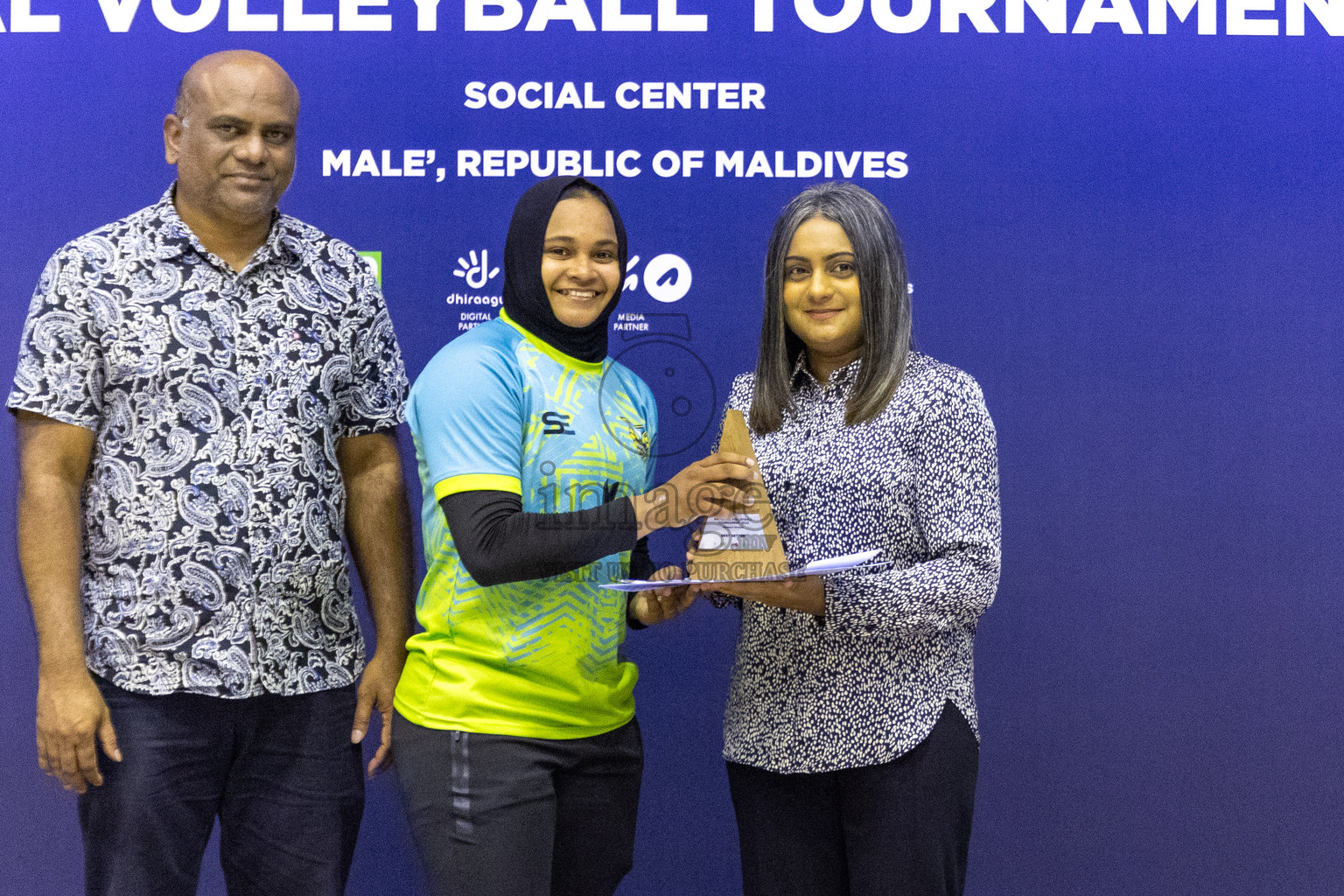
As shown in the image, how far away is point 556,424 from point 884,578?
557 mm

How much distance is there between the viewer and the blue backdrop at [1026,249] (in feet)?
8.94

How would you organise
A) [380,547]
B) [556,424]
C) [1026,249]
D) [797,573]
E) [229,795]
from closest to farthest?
[797,573] < [556,424] < [229,795] < [380,547] < [1026,249]

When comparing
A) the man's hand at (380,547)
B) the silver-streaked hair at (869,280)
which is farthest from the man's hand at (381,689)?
the silver-streaked hair at (869,280)

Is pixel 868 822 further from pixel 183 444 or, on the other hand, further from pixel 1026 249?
pixel 1026 249

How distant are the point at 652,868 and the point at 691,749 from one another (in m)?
0.32

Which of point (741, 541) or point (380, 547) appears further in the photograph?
point (380, 547)

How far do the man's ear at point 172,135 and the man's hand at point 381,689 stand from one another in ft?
3.12

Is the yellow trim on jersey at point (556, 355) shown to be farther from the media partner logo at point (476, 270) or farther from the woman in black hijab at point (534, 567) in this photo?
the media partner logo at point (476, 270)

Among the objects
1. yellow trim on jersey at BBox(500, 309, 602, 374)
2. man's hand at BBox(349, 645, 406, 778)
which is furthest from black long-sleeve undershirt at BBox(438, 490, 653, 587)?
man's hand at BBox(349, 645, 406, 778)

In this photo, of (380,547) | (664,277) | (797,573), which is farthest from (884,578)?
(664,277)

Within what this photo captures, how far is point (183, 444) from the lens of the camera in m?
1.84

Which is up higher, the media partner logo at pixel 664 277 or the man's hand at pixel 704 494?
the media partner logo at pixel 664 277

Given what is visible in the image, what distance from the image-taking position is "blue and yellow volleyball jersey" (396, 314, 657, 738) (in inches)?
66.0

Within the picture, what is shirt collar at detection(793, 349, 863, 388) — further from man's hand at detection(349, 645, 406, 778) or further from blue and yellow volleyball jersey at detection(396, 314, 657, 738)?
man's hand at detection(349, 645, 406, 778)
